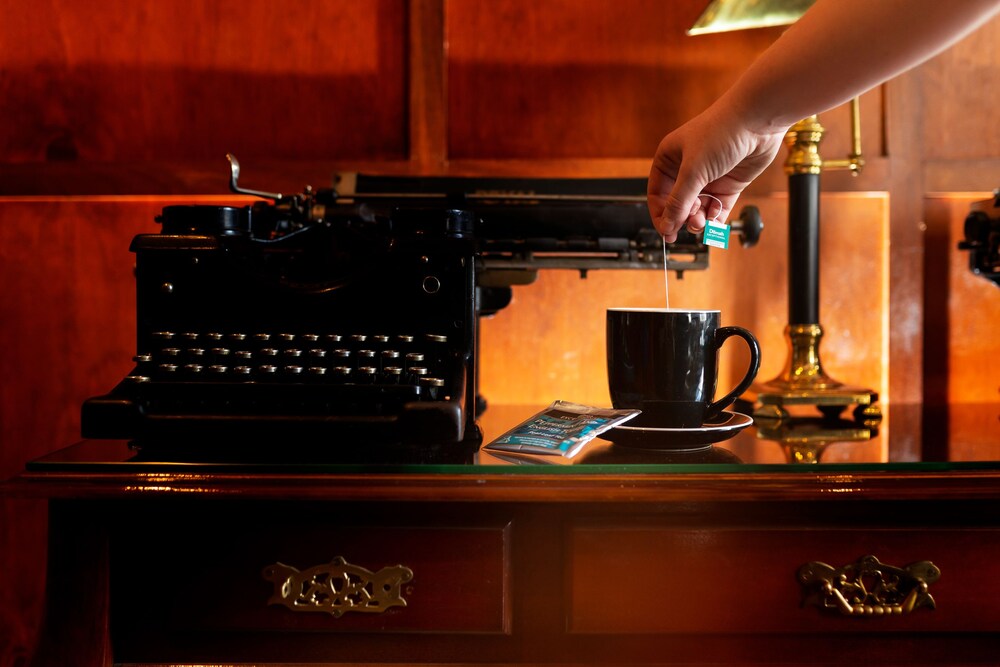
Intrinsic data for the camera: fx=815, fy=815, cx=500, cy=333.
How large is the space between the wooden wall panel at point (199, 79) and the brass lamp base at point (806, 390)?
2.49 feet

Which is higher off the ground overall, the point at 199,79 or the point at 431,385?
the point at 199,79

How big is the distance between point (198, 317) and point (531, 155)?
0.73 meters

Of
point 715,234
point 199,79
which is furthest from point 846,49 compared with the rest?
point 199,79

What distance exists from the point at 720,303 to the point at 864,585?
735 millimetres

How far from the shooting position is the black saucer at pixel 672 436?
90 centimetres

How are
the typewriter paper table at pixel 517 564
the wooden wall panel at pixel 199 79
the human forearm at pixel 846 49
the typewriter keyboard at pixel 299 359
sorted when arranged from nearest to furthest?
the human forearm at pixel 846 49 → the typewriter paper table at pixel 517 564 → the typewriter keyboard at pixel 299 359 → the wooden wall panel at pixel 199 79

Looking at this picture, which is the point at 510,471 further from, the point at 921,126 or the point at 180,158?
the point at 921,126

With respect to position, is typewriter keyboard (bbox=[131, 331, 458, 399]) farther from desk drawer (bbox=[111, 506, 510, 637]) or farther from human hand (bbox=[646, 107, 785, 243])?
human hand (bbox=[646, 107, 785, 243])

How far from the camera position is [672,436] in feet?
2.98

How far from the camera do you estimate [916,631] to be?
0.81 metres

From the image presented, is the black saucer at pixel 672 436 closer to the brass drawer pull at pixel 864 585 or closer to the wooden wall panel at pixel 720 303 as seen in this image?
the brass drawer pull at pixel 864 585

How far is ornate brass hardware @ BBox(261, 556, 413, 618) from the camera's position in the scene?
786 millimetres

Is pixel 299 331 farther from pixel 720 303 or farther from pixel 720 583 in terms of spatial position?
pixel 720 303

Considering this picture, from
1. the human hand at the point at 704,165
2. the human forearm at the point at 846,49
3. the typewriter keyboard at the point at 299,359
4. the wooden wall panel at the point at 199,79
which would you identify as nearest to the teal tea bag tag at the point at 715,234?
the human hand at the point at 704,165
